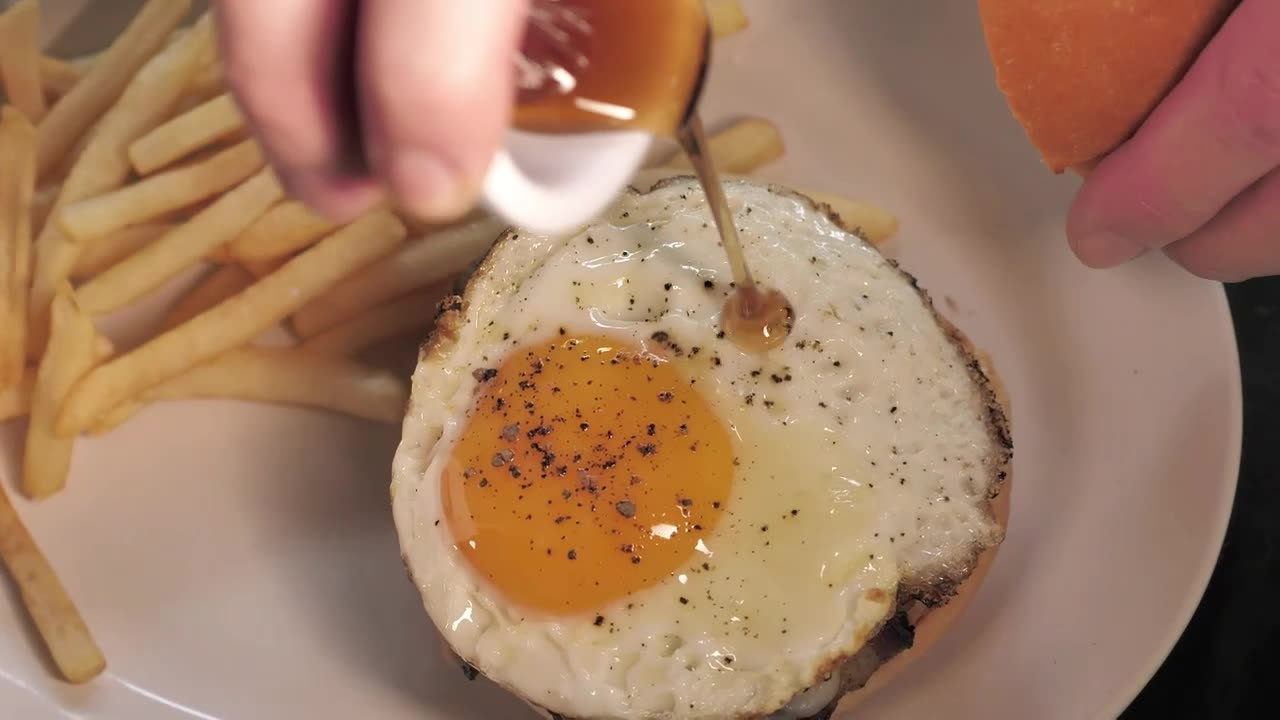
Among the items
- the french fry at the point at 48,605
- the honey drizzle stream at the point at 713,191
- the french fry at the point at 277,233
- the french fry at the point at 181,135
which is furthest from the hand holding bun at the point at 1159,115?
the french fry at the point at 48,605

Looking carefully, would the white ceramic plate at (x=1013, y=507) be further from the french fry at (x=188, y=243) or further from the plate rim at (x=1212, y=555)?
the french fry at (x=188, y=243)

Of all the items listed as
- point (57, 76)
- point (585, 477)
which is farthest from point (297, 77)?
point (57, 76)

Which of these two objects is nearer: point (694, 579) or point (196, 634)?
point (694, 579)

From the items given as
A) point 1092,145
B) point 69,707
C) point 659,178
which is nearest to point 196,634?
point 69,707

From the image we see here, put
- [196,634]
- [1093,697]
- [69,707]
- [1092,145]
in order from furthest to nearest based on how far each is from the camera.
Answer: [196,634] < [69,707] < [1093,697] < [1092,145]

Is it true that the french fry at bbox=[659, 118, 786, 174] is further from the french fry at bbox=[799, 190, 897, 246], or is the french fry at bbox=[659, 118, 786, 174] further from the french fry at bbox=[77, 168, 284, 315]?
the french fry at bbox=[77, 168, 284, 315]

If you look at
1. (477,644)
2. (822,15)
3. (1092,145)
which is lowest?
(477,644)

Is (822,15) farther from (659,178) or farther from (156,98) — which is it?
(156,98)

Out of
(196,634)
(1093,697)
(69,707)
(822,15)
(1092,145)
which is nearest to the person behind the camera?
(1092,145)

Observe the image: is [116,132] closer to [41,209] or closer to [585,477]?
[41,209]

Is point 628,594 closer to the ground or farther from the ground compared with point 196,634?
farther from the ground
